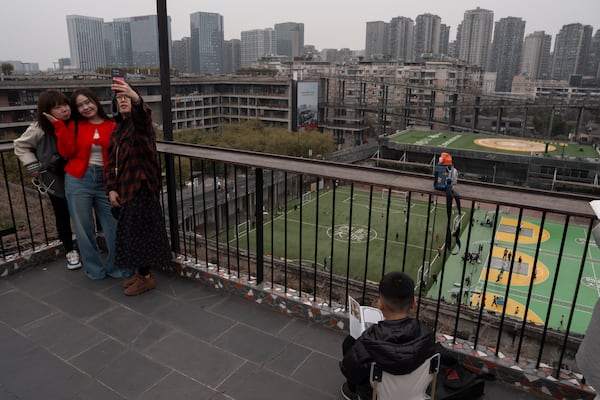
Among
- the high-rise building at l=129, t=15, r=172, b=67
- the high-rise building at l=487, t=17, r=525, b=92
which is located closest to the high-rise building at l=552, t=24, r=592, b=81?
the high-rise building at l=487, t=17, r=525, b=92

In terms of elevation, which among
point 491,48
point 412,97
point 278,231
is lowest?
point 278,231

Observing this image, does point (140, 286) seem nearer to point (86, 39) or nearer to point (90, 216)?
point (90, 216)

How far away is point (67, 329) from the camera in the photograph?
9.25ft

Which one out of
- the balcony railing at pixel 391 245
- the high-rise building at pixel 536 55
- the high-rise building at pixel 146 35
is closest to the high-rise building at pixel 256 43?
the high-rise building at pixel 536 55

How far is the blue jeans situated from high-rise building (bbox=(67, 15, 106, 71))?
48.2 metres

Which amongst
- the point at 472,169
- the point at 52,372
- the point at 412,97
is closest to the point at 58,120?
the point at 52,372

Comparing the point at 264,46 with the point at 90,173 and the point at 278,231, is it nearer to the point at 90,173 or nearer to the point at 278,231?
the point at 278,231

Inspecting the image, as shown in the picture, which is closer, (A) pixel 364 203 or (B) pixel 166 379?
(B) pixel 166 379

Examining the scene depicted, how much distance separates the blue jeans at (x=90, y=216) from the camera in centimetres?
332

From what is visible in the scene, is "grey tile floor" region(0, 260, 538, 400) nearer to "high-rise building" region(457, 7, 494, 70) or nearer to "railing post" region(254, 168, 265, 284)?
"railing post" region(254, 168, 265, 284)

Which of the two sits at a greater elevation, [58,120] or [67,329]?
[58,120]

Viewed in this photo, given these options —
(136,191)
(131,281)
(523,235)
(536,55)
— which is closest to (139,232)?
(136,191)

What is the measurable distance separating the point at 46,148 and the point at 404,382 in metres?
3.13

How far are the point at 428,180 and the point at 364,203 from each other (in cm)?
2755
